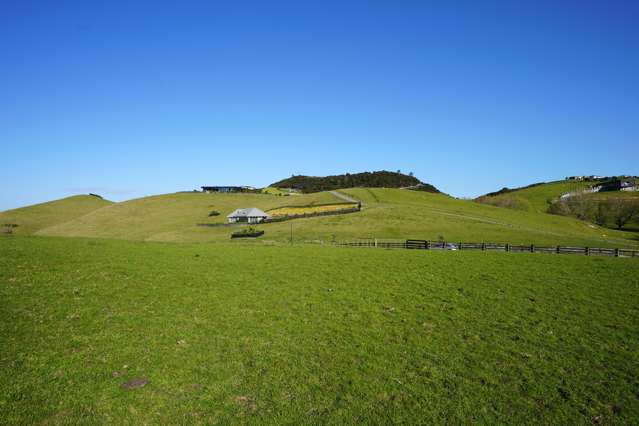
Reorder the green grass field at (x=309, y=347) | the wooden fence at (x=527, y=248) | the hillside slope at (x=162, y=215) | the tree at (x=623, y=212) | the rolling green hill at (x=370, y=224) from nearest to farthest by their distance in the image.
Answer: the green grass field at (x=309, y=347) → the wooden fence at (x=527, y=248) → the rolling green hill at (x=370, y=224) → the hillside slope at (x=162, y=215) → the tree at (x=623, y=212)

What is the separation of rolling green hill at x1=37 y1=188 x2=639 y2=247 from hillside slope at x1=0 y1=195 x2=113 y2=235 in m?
9.66

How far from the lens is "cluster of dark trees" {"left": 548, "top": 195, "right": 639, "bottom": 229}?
4250 inches

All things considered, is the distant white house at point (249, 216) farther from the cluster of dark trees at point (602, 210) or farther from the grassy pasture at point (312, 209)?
→ the cluster of dark trees at point (602, 210)

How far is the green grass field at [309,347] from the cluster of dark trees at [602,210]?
363 ft

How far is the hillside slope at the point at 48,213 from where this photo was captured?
354 feet

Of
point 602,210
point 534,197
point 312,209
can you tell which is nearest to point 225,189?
point 312,209

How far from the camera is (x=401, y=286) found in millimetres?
20828

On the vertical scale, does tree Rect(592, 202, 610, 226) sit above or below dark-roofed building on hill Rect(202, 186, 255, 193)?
below

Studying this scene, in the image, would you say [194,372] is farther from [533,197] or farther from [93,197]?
[533,197]

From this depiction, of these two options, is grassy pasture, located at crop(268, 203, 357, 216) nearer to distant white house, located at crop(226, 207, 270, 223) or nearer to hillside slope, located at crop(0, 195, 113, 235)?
distant white house, located at crop(226, 207, 270, 223)

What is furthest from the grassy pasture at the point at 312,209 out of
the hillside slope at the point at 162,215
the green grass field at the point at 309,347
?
the green grass field at the point at 309,347

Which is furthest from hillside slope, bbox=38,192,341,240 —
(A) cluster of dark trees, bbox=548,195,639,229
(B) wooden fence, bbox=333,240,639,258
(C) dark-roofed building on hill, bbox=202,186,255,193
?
(A) cluster of dark trees, bbox=548,195,639,229

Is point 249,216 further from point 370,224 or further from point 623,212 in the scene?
point 623,212

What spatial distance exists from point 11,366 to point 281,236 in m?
51.0
